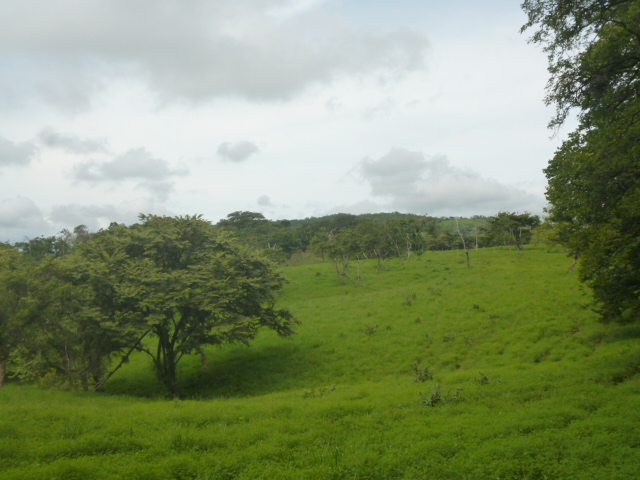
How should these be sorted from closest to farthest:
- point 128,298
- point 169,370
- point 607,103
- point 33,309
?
point 607,103, point 33,309, point 128,298, point 169,370

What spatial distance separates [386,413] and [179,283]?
45.7 ft

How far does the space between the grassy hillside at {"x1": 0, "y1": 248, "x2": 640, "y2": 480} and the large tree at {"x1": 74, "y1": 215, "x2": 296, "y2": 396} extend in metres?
3.55

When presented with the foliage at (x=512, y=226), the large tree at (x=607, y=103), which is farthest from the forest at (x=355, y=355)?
the foliage at (x=512, y=226)

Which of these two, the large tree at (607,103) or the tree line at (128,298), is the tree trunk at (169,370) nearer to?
the tree line at (128,298)

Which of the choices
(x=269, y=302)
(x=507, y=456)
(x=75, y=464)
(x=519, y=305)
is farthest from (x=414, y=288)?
(x=75, y=464)

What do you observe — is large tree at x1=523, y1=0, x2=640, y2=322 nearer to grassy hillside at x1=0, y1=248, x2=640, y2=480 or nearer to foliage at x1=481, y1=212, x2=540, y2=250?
grassy hillside at x1=0, y1=248, x2=640, y2=480

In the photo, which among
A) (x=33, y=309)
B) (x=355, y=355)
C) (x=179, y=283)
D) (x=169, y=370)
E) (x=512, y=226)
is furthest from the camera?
(x=512, y=226)

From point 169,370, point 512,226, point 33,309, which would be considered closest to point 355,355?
point 169,370

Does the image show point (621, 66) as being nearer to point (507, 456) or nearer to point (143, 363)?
point (507, 456)

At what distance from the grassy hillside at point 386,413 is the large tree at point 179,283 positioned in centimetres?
355

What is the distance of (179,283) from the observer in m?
21.6

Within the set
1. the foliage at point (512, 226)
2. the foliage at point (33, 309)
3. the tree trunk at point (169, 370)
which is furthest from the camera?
Result: the foliage at point (512, 226)

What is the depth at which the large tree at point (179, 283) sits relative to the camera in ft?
68.4

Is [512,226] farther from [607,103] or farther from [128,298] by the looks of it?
[128,298]
